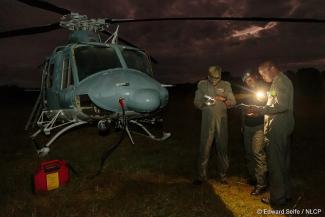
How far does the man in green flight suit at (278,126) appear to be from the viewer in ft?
17.2

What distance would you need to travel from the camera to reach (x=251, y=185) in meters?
6.70

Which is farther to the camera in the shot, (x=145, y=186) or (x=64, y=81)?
(x=64, y=81)

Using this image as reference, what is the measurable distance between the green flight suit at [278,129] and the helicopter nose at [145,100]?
2.61 metres

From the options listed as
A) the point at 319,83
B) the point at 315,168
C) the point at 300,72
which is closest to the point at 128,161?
the point at 315,168

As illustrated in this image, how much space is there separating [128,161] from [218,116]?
3420mm

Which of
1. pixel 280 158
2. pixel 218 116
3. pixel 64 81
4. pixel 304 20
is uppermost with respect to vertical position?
pixel 304 20

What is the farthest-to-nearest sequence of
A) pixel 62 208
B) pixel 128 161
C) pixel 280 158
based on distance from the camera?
pixel 128 161
pixel 62 208
pixel 280 158

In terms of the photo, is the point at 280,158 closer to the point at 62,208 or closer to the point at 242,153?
the point at 62,208

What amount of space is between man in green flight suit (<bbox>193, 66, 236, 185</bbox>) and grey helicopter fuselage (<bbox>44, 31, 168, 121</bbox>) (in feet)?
3.88

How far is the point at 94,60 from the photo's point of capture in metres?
A: 8.94

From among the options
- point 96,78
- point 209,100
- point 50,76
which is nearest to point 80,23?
point 50,76

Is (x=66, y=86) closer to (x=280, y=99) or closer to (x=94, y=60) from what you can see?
(x=94, y=60)

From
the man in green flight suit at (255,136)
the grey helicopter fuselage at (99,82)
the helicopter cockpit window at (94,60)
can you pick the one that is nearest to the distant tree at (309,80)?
→ the grey helicopter fuselage at (99,82)

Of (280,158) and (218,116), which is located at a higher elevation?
(218,116)
